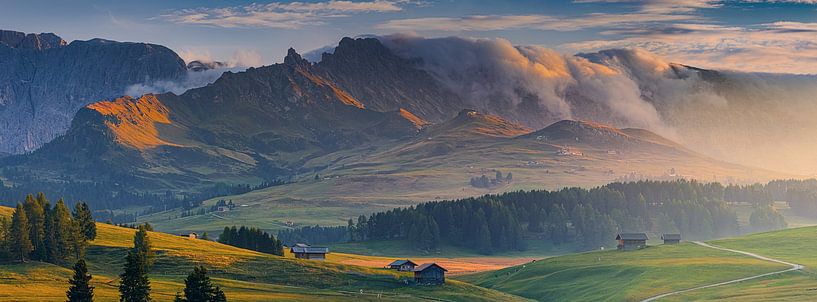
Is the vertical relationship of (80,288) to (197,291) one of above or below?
above

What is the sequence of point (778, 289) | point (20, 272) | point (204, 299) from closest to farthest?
point (204, 299)
point (778, 289)
point (20, 272)

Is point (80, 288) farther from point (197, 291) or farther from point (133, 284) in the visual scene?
point (197, 291)

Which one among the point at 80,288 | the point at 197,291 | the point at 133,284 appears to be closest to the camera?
the point at 197,291

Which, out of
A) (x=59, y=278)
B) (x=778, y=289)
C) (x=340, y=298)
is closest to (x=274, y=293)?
(x=340, y=298)

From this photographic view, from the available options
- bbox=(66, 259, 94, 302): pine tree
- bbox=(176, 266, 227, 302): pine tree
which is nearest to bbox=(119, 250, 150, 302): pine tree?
bbox=(66, 259, 94, 302): pine tree

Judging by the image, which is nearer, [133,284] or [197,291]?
[197,291]

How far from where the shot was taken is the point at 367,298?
642ft

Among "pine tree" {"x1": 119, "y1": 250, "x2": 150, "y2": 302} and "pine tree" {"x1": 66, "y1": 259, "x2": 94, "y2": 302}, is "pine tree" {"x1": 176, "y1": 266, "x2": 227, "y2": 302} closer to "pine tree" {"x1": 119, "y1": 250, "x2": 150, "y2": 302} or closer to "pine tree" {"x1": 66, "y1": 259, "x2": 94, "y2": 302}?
"pine tree" {"x1": 119, "y1": 250, "x2": 150, "y2": 302}

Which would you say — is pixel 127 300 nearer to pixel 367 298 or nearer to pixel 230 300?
pixel 230 300

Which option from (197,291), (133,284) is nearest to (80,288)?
(133,284)

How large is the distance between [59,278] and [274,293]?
109 ft

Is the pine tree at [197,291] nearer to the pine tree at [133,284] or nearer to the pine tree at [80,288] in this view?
the pine tree at [133,284]

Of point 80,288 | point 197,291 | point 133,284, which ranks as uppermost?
point 133,284

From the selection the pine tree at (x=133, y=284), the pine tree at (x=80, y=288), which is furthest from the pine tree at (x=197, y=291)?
the pine tree at (x=80, y=288)
